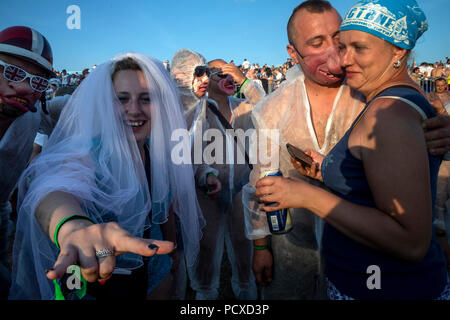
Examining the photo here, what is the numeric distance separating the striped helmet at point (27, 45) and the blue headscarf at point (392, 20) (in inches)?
97.0

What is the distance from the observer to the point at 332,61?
1.94m

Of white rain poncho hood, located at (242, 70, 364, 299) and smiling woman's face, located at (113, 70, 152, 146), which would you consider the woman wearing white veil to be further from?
white rain poncho hood, located at (242, 70, 364, 299)

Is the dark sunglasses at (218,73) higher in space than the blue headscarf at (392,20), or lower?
higher

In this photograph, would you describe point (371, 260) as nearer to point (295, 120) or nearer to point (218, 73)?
point (295, 120)

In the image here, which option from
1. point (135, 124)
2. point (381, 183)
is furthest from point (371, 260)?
point (135, 124)

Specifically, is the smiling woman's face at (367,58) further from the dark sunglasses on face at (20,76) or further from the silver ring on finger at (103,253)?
the dark sunglasses on face at (20,76)

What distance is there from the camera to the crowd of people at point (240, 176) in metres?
1.07

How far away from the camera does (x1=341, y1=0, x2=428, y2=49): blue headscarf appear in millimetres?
1216

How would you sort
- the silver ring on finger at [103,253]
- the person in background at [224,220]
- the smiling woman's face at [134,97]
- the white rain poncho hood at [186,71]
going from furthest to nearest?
the white rain poncho hood at [186,71], the person in background at [224,220], the smiling woman's face at [134,97], the silver ring on finger at [103,253]

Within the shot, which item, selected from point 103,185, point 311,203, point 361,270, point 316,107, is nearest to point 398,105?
point 311,203

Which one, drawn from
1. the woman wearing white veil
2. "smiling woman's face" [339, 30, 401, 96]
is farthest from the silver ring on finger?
"smiling woman's face" [339, 30, 401, 96]

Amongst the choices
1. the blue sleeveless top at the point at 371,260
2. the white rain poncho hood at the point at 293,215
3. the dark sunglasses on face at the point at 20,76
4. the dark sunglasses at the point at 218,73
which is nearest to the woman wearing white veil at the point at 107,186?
the white rain poncho hood at the point at 293,215
